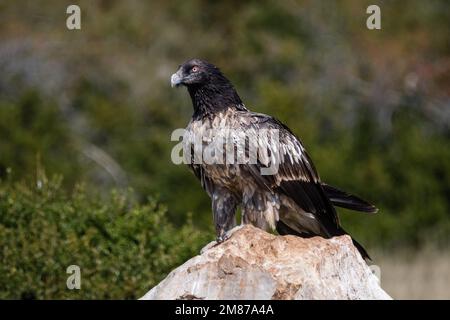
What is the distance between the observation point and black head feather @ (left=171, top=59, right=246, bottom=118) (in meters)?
9.08

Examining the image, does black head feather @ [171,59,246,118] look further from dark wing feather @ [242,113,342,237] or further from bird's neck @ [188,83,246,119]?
dark wing feather @ [242,113,342,237]

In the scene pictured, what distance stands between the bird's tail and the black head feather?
40.2 inches

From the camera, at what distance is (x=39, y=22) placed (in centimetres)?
3016

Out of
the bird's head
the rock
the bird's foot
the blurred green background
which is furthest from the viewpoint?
the blurred green background

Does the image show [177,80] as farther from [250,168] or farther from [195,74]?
[250,168]

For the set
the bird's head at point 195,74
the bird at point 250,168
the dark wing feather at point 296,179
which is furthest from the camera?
the bird's head at point 195,74

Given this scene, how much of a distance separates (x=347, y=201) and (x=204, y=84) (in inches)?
58.9

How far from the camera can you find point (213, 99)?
9047 millimetres

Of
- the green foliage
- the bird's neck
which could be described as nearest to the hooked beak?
the bird's neck

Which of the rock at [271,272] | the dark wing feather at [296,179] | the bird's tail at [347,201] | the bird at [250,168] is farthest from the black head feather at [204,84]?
the rock at [271,272]

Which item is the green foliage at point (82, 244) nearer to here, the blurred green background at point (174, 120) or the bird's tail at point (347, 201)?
the blurred green background at point (174, 120)

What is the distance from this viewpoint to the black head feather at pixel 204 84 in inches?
357

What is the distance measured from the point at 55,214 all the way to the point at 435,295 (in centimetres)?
728

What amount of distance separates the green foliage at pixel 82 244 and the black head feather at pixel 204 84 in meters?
2.22
